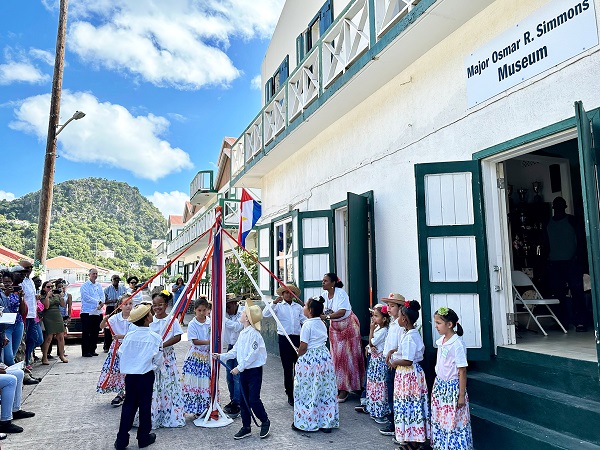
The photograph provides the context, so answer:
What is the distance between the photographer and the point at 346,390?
6109 mm

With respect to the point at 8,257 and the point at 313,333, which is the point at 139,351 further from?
the point at 8,257

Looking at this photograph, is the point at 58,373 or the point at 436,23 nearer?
the point at 436,23

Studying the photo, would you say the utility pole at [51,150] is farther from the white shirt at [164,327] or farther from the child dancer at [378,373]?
the child dancer at [378,373]

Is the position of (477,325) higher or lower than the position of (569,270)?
lower

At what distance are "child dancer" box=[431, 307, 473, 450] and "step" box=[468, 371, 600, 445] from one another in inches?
21.4

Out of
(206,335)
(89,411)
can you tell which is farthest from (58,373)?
(206,335)

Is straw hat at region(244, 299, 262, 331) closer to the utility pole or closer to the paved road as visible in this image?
the paved road

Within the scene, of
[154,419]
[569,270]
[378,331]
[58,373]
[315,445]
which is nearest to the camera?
[315,445]

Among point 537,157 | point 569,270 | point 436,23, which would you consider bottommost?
point 569,270

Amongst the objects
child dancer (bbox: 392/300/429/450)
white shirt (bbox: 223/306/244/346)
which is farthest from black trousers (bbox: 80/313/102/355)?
child dancer (bbox: 392/300/429/450)

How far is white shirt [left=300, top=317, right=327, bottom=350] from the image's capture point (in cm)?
509

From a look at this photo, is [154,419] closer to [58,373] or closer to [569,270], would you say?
[58,373]

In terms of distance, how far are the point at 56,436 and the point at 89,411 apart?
3.08ft

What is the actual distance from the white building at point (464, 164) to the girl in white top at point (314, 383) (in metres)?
1.14
